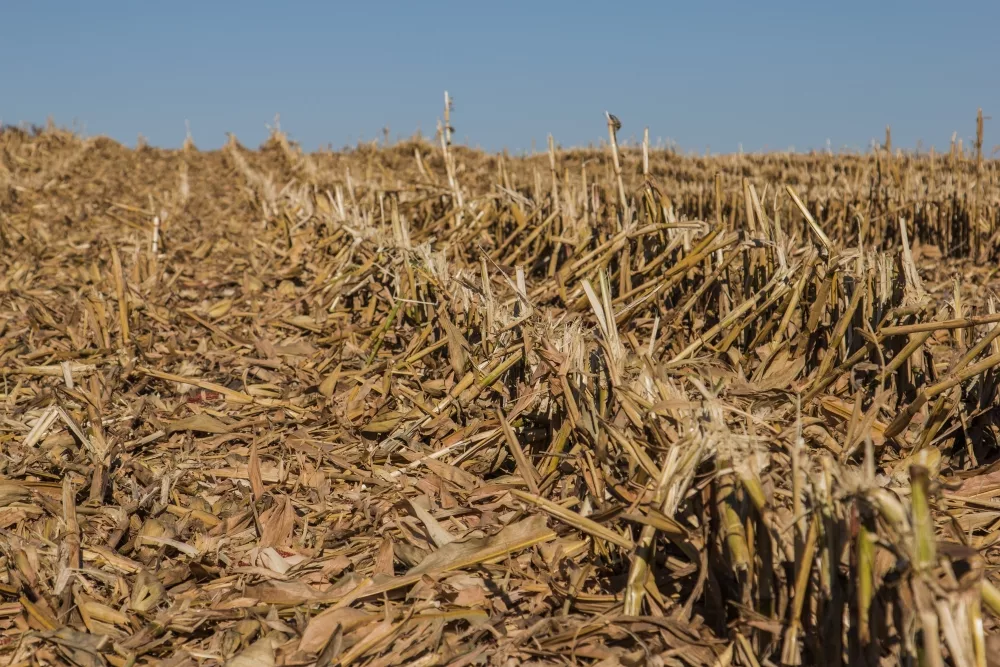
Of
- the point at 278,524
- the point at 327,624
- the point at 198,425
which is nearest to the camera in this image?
the point at 327,624

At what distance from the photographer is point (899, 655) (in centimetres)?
187

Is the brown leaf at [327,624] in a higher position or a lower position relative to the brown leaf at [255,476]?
lower

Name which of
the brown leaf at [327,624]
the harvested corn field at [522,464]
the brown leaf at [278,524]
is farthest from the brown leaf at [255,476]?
the brown leaf at [327,624]

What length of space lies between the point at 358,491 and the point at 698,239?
2.44 meters

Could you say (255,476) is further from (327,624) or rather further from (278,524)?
(327,624)

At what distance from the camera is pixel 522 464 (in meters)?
3.03

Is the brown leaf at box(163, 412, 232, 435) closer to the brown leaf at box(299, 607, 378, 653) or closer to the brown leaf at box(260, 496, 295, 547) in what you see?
the brown leaf at box(260, 496, 295, 547)

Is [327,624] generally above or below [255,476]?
below

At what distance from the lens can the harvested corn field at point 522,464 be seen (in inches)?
84.7

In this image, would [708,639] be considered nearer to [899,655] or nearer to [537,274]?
[899,655]

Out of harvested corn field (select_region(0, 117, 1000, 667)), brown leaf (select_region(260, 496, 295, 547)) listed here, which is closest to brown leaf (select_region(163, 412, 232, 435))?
harvested corn field (select_region(0, 117, 1000, 667))

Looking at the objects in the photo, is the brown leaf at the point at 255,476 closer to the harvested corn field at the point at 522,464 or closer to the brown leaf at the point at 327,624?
the harvested corn field at the point at 522,464

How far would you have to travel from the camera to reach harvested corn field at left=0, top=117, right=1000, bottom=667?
2150 millimetres

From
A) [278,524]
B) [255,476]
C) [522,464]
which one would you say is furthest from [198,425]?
[522,464]
